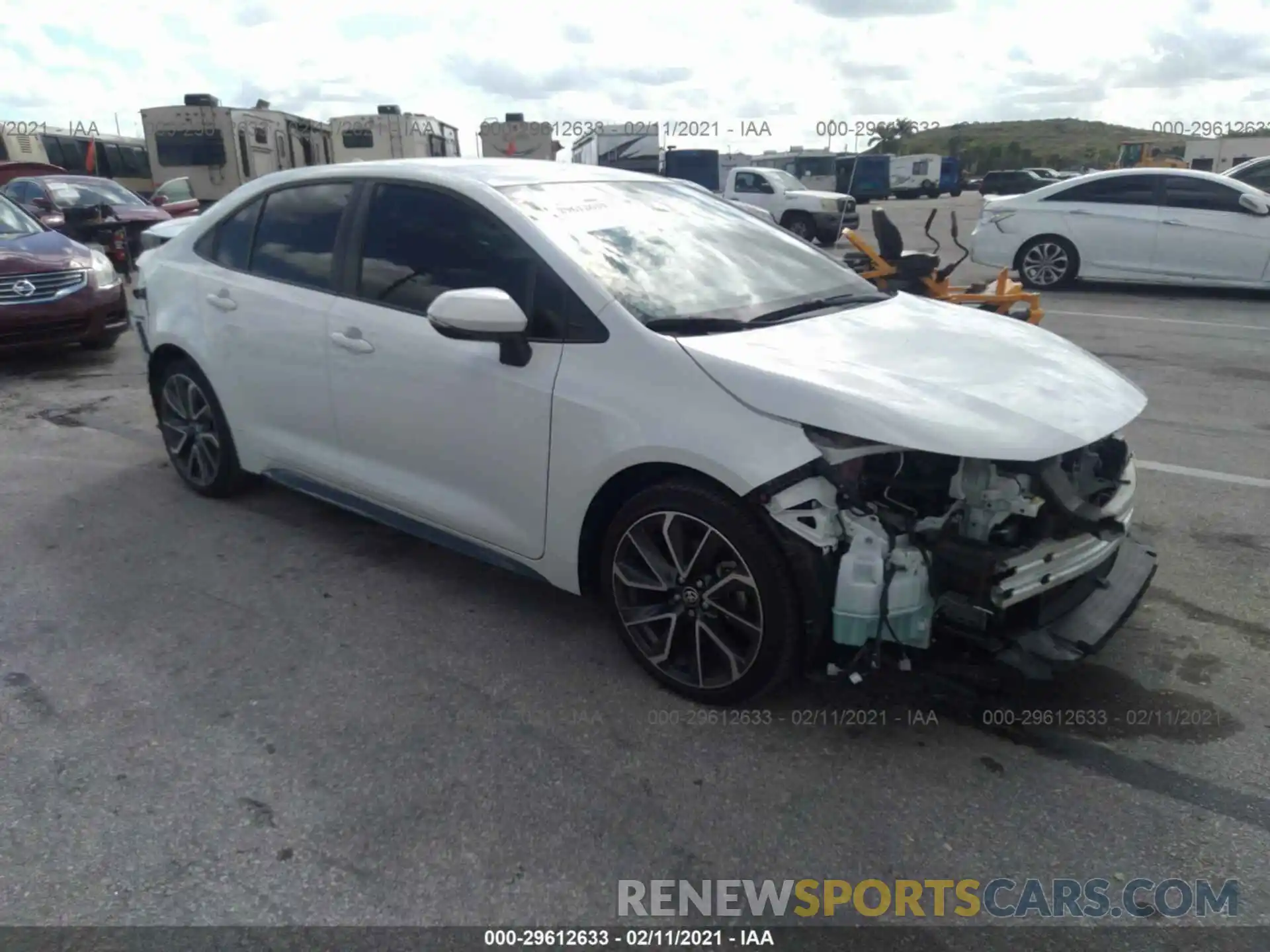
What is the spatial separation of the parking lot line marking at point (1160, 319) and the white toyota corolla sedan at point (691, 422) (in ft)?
23.9

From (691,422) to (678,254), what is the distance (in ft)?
3.04

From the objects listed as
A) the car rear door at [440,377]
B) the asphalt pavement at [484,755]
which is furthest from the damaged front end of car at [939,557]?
the car rear door at [440,377]

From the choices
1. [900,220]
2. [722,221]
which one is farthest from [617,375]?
[900,220]

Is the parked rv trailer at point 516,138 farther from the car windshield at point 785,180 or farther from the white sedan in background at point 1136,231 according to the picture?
the white sedan in background at point 1136,231

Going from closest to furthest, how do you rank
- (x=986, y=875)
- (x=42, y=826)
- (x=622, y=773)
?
(x=986, y=875) → (x=42, y=826) → (x=622, y=773)

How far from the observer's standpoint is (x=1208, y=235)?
11.4 meters

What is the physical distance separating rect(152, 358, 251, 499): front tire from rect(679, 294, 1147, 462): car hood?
2.71 m

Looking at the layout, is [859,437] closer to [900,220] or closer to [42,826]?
[42,826]

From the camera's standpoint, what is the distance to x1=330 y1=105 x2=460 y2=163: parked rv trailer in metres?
27.1

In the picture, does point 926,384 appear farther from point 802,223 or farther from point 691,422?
point 802,223

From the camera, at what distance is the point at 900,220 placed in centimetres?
2953

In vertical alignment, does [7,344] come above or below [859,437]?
below

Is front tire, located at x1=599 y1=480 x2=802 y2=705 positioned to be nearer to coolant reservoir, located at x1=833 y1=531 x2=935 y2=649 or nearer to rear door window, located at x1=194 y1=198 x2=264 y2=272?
coolant reservoir, located at x1=833 y1=531 x2=935 y2=649

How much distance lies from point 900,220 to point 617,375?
2858 cm
